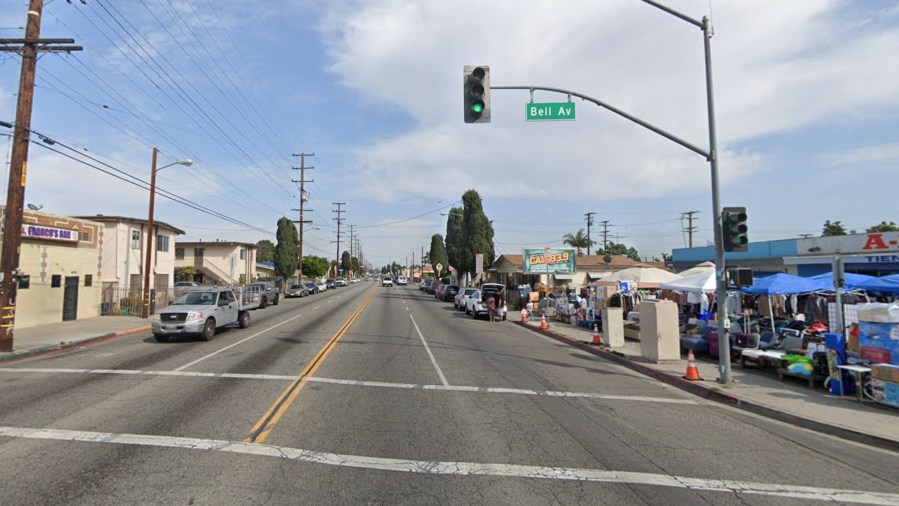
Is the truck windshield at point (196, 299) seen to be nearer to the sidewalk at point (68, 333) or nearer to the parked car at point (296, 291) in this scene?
the sidewalk at point (68, 333)

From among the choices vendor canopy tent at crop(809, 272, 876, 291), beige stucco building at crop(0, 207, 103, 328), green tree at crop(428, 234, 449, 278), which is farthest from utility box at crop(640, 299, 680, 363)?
green tree at crop(428, 234, 449, 278)

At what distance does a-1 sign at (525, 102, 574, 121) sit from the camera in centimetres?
1129

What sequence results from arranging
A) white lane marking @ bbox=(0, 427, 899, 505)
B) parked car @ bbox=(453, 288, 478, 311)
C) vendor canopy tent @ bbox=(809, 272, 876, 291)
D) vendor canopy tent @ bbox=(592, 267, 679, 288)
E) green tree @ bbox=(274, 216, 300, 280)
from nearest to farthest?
white lane marking @ bbox=(0, 427, 899, 505), vendor canopy tent @ bbox=(809, 272, 876, 291), vendor canopy tent @ bbox=(592, 267, 679, 288), parked car @ bbox=(453, 288, 478, 311), green tree @ bbox=(274, 216, 300, 280)

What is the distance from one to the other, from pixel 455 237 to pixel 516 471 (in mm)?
53622

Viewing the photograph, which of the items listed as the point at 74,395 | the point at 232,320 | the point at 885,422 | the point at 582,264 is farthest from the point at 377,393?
the point at 582,264

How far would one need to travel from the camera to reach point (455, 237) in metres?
58.8

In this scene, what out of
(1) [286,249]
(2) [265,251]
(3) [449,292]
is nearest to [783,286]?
(3) [449,292]

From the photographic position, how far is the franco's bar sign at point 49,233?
20.3 m

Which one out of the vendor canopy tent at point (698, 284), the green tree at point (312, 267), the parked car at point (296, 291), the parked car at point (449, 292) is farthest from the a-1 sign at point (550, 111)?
the green tree at point (312, 267)

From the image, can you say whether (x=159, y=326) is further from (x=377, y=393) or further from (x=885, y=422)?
(x=885, y=422)

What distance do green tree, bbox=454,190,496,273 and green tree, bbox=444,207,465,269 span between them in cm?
95

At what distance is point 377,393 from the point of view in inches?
346

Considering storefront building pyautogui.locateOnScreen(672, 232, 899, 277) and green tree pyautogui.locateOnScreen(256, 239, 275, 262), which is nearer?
storefront building pyautogui.locateOnScreen(672, 232, 899, 277)

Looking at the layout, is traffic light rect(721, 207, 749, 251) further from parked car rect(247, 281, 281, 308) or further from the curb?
parked car rect(247, 281, 281, 308)
